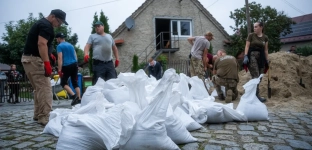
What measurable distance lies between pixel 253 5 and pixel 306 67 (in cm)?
952

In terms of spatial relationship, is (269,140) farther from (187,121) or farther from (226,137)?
(187,121)

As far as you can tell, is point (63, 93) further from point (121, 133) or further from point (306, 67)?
point (306, 67)

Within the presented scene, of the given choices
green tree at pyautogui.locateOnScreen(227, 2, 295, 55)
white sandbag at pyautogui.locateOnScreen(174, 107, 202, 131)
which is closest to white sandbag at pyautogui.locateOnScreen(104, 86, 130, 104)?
white sandbag at pyautogui.locateOnScreen(174, 107, 202, 131)

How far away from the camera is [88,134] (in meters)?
1.88

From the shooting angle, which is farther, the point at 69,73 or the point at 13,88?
the point at 13,88

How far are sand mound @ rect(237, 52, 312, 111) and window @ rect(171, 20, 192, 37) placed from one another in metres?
9.25

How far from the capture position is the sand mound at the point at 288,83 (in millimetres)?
4726

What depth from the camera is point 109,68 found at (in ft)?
14.8

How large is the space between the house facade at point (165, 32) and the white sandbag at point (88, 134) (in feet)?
41.6

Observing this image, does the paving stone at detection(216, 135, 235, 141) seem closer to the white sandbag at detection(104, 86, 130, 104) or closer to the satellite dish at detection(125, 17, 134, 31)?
the white sandbag at detection(104, 86, 130, 104)

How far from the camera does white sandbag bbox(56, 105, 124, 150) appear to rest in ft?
6.05

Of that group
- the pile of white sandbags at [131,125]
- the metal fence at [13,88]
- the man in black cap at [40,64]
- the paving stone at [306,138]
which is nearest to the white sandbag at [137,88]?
the pile of white sandbags at [131,125]

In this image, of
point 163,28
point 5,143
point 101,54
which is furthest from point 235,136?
point 163,28

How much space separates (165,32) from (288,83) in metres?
10.3
